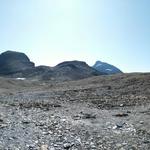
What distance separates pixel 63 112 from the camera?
1068 inches

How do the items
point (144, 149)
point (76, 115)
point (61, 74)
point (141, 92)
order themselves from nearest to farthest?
point (144, 149) < point (76, 115) < point (141, 92) < point (61, 74)

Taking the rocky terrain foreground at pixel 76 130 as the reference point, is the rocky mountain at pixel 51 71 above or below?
above

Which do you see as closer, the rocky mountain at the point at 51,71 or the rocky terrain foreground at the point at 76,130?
the rocky terrain foreground at the point at 76,130

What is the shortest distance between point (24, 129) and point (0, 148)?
4.02 meters

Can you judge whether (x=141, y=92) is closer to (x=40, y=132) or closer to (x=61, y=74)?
(x=40, y=132)

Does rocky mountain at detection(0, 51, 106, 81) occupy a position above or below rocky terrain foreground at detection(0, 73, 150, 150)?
above

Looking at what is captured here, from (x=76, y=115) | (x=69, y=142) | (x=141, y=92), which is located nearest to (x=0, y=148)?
(x=69, y=142)

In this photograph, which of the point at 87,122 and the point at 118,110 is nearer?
the point at 87,122

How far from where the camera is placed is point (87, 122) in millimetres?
22688

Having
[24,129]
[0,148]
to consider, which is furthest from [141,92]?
[0,148]

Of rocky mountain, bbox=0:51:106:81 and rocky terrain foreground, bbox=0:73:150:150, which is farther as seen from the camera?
rocky mountain, bbox=0:51:106:81

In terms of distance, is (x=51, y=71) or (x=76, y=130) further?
(x=51, y=71)


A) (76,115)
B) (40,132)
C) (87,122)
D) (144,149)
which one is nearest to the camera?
(144,149)

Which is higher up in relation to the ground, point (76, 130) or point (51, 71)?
point (51, 71)
